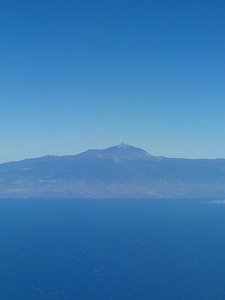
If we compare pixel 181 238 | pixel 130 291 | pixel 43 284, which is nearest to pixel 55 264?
pixel 43 284

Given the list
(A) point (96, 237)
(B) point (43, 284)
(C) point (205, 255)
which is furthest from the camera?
(A) point (96, 237)

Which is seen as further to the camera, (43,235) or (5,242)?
(43,235)

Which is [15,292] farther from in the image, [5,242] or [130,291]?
[5,242]

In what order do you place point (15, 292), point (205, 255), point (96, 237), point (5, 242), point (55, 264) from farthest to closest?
point (96, 237)
point (5, 242)
point (205, 255)
point (55, 264)
point (15, 292)

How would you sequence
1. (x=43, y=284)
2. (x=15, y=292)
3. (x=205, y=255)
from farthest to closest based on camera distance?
(x=205, y=255)
(x=43, y=284)
(x=15, y=292)

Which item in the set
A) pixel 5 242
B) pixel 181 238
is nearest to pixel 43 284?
pixel 5 242

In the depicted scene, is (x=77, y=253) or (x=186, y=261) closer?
(x=186, y=261)

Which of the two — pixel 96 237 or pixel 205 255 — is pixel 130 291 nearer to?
pixel 205 255

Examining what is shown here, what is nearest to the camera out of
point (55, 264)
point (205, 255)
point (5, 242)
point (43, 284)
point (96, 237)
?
point (43, 284)

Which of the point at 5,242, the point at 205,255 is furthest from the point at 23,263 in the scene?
the point at 205,255
